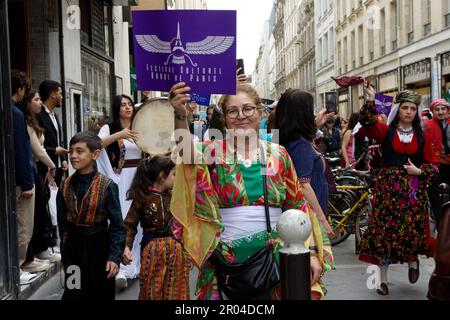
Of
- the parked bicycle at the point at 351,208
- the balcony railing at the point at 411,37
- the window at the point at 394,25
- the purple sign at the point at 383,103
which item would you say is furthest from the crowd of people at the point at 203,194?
the window at the point at 394,25

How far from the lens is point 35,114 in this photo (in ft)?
21.4

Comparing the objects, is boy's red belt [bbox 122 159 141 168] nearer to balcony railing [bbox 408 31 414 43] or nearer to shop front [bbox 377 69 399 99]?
balcony railing [bbox 408 31 414 43]

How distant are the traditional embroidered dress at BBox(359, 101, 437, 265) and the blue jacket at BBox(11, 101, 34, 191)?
9.93 feet

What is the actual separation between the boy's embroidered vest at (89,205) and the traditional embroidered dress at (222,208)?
1.16m

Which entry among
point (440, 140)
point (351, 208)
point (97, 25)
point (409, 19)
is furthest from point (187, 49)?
point (409, 19)

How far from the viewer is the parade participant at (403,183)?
5.85 m

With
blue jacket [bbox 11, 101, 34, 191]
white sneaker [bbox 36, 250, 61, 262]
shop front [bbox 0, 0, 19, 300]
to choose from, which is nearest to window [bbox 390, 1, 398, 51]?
white sneaker [bbox 36, 250, 61, 262]

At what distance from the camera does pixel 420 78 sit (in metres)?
20.8

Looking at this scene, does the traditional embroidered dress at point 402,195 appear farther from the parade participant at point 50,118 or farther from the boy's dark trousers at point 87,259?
the parade participant at point 50,118

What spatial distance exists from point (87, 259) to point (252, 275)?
1.57 meters

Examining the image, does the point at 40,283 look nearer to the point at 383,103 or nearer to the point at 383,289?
the point at 383,289

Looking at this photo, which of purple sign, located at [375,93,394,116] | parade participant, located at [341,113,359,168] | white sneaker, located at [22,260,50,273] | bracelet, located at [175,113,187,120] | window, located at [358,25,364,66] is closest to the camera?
bracelet, located at [175,113,187,120]

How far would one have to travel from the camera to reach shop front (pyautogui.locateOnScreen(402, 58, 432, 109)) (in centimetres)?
1981
